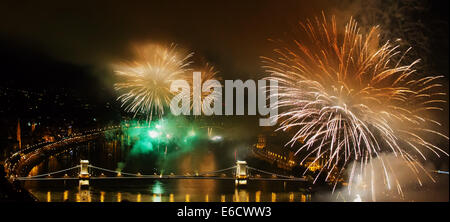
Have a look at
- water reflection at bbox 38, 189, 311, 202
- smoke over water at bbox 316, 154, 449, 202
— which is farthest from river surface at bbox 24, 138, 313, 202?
smoke over water at bbox 316, 154, 449, 202

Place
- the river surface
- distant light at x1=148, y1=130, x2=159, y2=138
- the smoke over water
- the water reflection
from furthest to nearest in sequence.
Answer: distant light at x1=148, y1=130, x2=159, y2=138 → the smoke over water → the river surface → the water reflection

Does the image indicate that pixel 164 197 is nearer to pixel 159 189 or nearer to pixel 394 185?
pixel 159 189

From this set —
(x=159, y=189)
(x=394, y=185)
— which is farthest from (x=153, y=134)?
(x=394, y=185)

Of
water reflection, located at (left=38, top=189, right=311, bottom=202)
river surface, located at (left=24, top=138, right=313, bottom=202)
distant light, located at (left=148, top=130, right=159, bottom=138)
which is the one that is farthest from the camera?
distant light, located at (left=148, top=130, right=159, bottom=138)

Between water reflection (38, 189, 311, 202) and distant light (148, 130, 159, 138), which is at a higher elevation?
distant light (148, 130, 159, 138)

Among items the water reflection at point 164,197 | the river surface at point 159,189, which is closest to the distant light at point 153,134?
the river surface at point 159,189

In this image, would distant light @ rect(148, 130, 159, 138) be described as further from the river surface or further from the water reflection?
the water reflection

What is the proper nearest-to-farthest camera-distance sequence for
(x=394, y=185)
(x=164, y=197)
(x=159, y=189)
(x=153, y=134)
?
(x=164, y=197)
(x=159, y=189)
(x=394, y=185)
(x=153, y=134)

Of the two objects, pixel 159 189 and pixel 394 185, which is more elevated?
pixel 394 185
